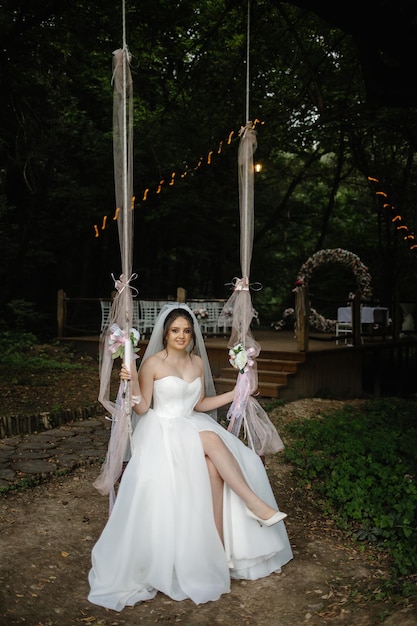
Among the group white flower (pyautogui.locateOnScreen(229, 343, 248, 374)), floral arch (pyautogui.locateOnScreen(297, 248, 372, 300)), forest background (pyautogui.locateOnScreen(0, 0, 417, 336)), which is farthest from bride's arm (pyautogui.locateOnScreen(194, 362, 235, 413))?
floral arch (pyautogui.locateOnScreen(297, 248, 372, 300))

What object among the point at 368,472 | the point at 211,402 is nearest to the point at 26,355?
the point at 368,472

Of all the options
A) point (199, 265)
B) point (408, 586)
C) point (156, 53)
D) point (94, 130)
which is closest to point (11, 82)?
point (156, 53)

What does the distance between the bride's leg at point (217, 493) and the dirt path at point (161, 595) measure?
0.37 m

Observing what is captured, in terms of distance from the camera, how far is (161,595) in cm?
358

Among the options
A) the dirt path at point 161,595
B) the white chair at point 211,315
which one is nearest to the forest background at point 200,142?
the white chair at point 211,315

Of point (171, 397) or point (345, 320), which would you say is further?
point (345, 320)

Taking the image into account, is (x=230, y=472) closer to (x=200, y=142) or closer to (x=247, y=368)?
(x=247, y=368)

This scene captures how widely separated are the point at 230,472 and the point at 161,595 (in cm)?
81

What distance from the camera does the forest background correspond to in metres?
7.46

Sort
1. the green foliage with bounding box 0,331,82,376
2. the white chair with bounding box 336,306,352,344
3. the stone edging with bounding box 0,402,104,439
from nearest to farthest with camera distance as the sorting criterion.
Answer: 1. the stone edging with bounding box 0,402,104,439
2. the green foliage with bounding box 0,331,82,376
3. the white chair with bounding box 336,306,352,344

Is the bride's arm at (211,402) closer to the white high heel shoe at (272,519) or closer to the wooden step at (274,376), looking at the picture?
the white high heel shoe at (272,519)

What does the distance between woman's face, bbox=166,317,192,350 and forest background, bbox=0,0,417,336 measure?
103 inches

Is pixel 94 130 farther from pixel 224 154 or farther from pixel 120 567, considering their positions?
pixel 120 567

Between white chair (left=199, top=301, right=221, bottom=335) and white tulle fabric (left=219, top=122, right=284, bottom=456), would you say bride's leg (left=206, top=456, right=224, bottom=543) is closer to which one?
white tulle fabric (left=219, top=122, right=284, bottom=456)
